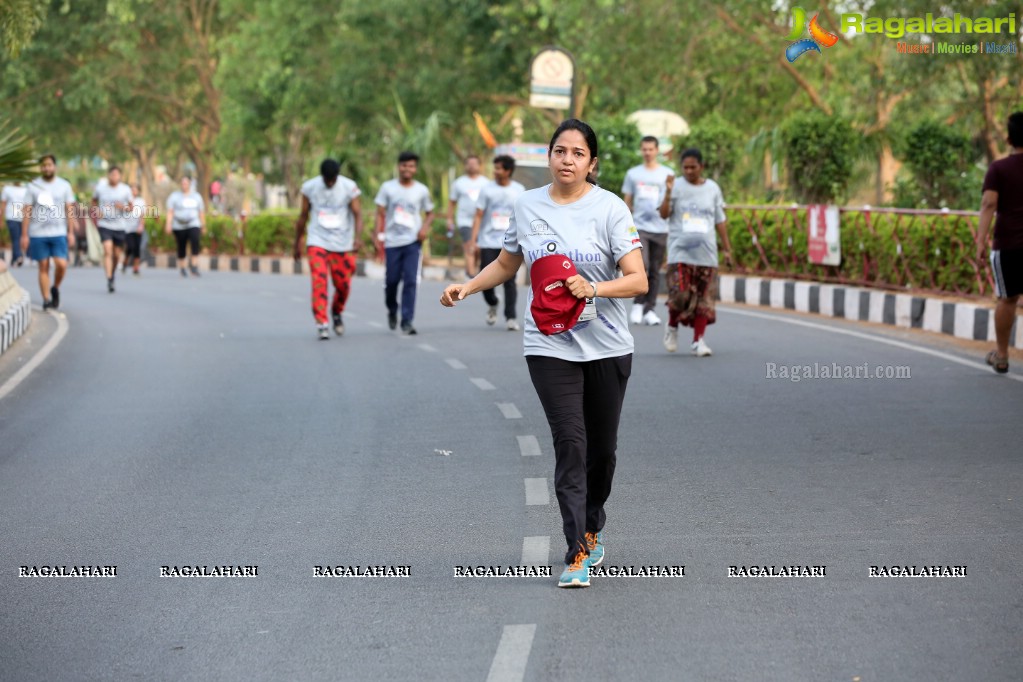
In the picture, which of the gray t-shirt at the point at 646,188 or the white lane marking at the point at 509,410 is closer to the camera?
the white lane marking at the point at 509,410

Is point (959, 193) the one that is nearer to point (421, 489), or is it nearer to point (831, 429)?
point (831, 429)

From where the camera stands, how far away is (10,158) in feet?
45.7

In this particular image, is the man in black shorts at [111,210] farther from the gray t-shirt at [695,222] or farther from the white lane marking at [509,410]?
the white lane marking at [509,410]

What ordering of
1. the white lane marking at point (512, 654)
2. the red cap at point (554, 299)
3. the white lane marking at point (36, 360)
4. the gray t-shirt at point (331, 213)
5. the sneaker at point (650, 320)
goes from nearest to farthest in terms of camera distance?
the white lane marking at point (512, 654)
the red cap at point (554, 299)
the white lane marking at point (36, 360)
the gray t-shirt at point (331, 213)
the sneaker at point (650, 320)

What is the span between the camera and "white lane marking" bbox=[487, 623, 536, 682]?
515 cm

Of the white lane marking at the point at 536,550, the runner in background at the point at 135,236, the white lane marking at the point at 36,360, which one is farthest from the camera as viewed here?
the runner in background at the point at 135,236

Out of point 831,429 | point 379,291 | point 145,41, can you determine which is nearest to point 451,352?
point 831,429

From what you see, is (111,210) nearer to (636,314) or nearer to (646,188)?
(636,314)

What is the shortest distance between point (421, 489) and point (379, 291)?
1804 cm

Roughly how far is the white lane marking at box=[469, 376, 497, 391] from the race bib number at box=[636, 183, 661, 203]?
456 cm

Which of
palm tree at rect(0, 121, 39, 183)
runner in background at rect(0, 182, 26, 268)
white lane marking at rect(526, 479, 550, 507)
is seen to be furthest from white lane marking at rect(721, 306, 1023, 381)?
runner in background at rect(0, 182, 26, 268)

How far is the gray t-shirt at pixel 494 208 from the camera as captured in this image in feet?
57.2

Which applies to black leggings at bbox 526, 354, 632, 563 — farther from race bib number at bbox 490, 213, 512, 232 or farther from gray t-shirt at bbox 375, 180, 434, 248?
race bib number at bbox 490, 213, 512, 232

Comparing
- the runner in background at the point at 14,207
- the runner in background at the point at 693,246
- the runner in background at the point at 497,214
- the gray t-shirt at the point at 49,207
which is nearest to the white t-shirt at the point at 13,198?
the runner in background at the point at 14,207
